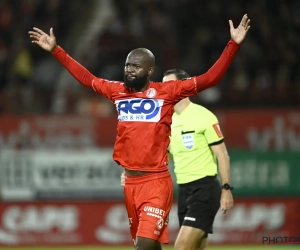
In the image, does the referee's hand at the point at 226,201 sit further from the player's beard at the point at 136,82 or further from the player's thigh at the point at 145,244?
the player's beard at the point at 136,82

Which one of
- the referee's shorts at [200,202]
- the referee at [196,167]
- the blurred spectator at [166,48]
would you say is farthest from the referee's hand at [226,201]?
the blurred spectator at [166,48]

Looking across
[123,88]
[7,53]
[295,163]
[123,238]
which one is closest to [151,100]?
[123,88]

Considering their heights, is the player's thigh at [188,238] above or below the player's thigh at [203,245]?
above

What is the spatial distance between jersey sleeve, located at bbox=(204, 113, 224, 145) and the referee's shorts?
451mm

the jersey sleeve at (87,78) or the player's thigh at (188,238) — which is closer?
the jersey sleeve at (87,78)

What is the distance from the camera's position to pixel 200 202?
27.6 ft

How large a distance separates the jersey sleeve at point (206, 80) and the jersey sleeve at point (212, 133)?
4.11 feet

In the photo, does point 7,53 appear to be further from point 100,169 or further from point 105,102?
point 100,169

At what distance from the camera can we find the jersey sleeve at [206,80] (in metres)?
6.92

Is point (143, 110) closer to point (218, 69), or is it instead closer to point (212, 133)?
point (218, 69)

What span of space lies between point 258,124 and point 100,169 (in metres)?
2.97

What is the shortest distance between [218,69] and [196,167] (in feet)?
5.85

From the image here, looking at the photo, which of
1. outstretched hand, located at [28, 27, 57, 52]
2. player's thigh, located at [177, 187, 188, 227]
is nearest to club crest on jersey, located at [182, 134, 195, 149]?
player's thigh, located at [177, 187, 188, 227]

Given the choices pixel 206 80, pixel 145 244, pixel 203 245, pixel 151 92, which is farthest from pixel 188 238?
pixel 206 80
